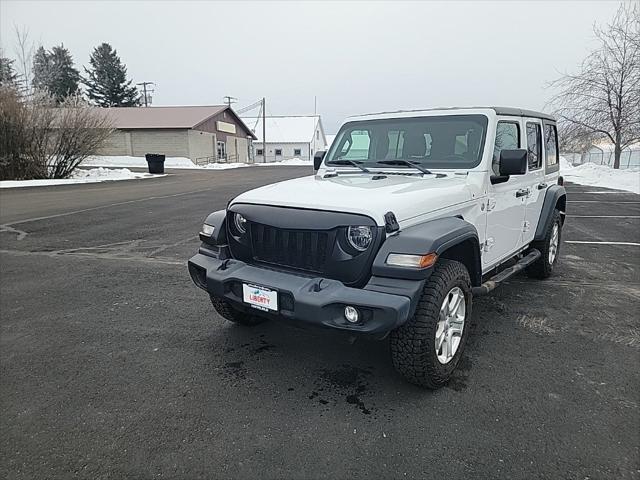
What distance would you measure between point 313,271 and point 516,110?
9.69 ft

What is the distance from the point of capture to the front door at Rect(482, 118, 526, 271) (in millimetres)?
3887

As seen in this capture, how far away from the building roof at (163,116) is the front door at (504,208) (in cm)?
3886

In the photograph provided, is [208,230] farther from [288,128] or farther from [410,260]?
[288,128]

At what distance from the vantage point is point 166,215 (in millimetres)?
10633

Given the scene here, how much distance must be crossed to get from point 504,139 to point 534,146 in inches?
35.5

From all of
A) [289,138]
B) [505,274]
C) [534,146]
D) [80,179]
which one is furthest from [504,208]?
[289,138]

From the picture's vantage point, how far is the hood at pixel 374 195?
2846 mm

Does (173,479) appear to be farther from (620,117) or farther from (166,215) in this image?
(620,117)

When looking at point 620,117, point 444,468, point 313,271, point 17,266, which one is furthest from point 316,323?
point 620,117

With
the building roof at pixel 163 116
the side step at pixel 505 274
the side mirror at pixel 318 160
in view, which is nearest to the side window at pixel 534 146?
the side step at pixel 505 274

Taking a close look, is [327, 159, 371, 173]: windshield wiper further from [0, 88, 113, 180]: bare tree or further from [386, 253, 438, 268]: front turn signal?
[0, 88, 113, 180]: bare tree

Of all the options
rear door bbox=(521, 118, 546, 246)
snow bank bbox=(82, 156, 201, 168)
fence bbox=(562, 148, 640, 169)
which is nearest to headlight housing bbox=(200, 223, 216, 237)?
rear door bbox=(521, 118, 546, 246)

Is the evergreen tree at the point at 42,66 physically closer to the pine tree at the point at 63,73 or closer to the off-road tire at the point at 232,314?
the pine tree at the point at 63,73

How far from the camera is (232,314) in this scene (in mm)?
3818
